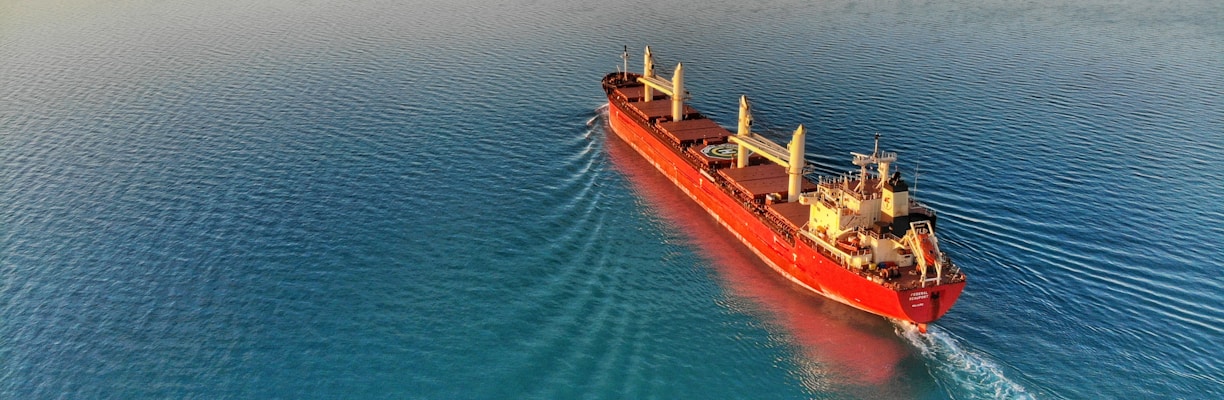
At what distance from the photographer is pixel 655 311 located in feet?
223

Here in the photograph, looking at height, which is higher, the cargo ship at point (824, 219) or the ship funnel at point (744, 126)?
the ship funnel at point (744, 126)

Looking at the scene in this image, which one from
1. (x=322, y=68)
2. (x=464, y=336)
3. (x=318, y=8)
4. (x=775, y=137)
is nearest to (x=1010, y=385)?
(x=464, y=336)

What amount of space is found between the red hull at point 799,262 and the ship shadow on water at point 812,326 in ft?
2.93

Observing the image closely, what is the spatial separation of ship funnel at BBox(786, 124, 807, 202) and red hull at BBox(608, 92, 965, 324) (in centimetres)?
477

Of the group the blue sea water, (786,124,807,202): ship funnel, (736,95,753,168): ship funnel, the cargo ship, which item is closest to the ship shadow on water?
the blue sea water

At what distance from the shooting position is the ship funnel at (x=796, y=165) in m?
78.1

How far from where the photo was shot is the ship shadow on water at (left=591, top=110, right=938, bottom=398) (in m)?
60.8

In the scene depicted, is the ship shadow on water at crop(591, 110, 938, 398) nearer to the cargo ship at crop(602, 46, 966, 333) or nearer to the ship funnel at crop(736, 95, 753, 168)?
the cargo ship at crop(602, 46, 966, 333)

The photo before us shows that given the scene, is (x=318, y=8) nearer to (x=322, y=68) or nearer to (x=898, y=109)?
(x=322, y=68)

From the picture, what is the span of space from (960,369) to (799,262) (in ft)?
53.7

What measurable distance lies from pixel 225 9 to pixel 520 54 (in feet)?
230

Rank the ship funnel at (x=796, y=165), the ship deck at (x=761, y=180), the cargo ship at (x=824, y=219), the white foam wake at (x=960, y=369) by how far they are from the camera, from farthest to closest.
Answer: the ship deck at (x=761, y=180)
the ship funnel at (x=796, y=165)
the cargo ship at (x=824, y=219)
the white foam wake at (x=960, y=369)

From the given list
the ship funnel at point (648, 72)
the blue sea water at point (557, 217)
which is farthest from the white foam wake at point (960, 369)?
the ship funnel at point (648, 72)

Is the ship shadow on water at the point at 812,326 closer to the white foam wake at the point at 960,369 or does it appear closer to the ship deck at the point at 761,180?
the white foam wake at the point at 960,369
